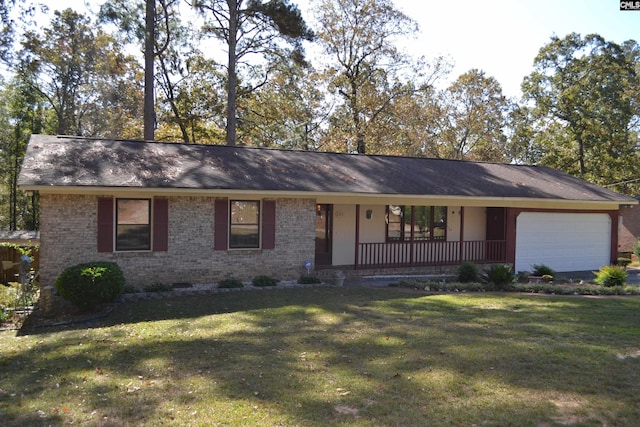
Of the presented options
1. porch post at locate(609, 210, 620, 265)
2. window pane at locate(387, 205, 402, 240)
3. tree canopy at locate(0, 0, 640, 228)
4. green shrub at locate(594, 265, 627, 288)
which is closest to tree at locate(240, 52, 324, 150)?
tree canopy at locate(0, 0, 640, 228)

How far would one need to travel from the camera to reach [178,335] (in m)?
8.23

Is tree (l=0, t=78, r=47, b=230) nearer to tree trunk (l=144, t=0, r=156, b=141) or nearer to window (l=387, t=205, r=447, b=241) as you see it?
tree trunk (l=144, t=0, r=156, b=141)

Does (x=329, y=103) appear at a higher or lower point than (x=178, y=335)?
higher

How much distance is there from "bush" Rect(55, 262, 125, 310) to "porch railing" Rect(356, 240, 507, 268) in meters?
7.78

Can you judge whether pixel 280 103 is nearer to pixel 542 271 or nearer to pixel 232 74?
pixel 232 74

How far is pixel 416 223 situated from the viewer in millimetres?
17875

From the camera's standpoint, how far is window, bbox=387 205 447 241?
57.3ft

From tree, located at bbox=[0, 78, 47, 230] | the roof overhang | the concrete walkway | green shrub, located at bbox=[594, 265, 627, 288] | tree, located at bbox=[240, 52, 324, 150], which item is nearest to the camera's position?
the roof overhang

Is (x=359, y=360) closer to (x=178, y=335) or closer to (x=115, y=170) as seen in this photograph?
(x=178, y=335)

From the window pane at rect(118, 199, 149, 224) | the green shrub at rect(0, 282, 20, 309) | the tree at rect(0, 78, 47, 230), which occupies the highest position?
the tree at rect(0, 78, 47, 230)

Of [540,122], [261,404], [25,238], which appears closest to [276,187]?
[261,404]

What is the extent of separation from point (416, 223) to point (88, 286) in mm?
11232

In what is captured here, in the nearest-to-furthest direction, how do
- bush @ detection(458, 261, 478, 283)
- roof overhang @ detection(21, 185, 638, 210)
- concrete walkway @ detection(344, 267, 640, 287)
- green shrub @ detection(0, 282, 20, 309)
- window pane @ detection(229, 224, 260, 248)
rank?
1. green shrub @ detection(0, 282, 20, 309)
2. roof overhang @ detection(21, 185, 638, 210)
3. window pane @ detection(229, 224, 260, 248)
4. concrete walkway @ detection(344, 267, 640, 287)
5. bush @ detection(458, 261, 478, 283)

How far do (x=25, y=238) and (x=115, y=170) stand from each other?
8.92m
